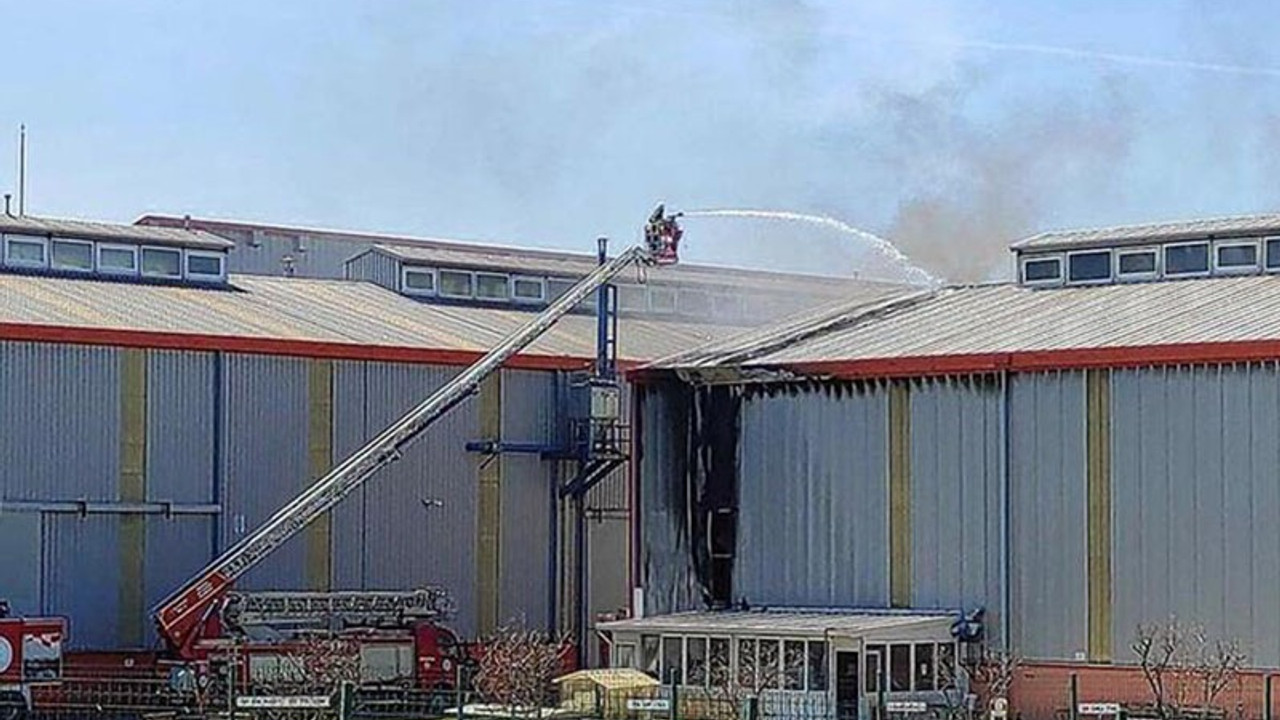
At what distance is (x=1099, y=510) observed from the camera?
2272 inches

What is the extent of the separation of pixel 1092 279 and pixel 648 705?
19.5 meters

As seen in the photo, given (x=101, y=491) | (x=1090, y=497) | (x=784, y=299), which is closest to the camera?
(x=1090, y=497)

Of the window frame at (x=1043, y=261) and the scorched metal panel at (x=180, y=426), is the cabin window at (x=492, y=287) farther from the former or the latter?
the window frame at (x=1043, y=261)

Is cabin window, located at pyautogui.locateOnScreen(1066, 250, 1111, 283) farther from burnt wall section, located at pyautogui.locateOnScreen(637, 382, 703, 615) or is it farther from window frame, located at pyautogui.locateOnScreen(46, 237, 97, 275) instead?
window frame, located at pyautogui.locateOnScreen(46, 237, 97, 275)

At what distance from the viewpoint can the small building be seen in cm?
5747

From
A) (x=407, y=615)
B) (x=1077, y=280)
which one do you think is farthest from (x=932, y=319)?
(x=407, y=615)

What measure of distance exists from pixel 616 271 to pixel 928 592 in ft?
43.5

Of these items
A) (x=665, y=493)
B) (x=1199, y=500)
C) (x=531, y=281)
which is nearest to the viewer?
(x=1199, y=500)

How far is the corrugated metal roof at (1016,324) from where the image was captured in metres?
58.3

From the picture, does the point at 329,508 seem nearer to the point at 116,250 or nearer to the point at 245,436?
the point at 245,436

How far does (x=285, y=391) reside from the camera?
67.3 metres

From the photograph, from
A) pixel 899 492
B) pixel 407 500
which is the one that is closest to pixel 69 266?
pixel 407 500

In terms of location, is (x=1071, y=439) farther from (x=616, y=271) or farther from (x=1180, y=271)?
(x=616, y=271)

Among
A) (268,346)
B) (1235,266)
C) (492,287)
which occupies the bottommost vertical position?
(268,346)
